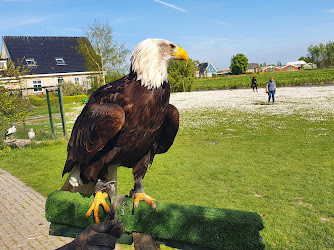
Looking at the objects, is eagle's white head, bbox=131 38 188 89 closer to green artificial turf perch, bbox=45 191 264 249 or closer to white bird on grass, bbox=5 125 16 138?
green artificial turf perch, bbox=45 191 264 249

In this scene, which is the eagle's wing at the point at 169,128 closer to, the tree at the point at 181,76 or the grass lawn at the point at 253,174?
the grass lawn at the point at 253,174

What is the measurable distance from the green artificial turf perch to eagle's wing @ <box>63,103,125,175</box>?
41 centimetres

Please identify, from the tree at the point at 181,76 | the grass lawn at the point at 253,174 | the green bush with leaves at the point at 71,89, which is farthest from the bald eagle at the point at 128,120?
the tree at the point at 181,76

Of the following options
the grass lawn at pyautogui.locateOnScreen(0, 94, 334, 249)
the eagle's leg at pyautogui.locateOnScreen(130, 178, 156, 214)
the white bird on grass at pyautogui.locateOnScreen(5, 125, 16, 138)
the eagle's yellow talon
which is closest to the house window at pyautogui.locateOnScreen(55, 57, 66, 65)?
the white bird on grass at pyautogui.locateOnScreen(5, 125, 16, 138)

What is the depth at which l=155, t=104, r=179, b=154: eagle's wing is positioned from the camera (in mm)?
3252

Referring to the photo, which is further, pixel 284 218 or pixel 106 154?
pixel 284 218

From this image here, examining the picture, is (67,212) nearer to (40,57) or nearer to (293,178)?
(293,178)

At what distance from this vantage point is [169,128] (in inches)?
131

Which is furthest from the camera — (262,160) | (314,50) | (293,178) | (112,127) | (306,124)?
(314,50)

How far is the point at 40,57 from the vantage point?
4700 centimetres

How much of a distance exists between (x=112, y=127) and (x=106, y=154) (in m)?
0.36

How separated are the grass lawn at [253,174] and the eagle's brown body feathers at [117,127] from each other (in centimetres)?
310

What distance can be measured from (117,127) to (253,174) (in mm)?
6163

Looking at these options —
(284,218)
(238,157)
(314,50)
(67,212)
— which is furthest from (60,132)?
(314,50)
